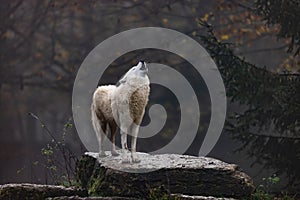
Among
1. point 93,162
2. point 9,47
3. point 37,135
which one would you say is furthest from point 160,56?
point 37,135

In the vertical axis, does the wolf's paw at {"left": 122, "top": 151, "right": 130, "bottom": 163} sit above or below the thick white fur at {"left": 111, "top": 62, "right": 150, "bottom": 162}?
below

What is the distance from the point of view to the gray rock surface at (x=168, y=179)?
802 centimetres

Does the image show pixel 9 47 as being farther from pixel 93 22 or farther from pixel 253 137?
pixel 253 137

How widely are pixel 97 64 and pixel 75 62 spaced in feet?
12.2

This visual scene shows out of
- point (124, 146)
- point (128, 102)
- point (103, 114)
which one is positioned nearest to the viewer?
point (128, 102)

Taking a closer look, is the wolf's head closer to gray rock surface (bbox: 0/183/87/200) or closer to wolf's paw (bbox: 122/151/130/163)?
wolf's paw (bbox: 122/151/130/163)

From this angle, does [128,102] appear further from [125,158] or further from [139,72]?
[125,158]

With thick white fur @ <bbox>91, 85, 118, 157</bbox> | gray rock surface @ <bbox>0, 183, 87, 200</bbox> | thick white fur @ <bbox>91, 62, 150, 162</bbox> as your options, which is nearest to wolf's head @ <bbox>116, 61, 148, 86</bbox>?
thick white fur @ <bbox>91, 62, 150, 162</bbox>

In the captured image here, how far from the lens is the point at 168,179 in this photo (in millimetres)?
8008

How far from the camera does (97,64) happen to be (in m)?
18.2

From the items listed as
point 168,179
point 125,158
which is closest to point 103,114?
point 125,158

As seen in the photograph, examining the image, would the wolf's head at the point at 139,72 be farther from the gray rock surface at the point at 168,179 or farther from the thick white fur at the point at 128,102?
the gray rock surface at the point at 168,179

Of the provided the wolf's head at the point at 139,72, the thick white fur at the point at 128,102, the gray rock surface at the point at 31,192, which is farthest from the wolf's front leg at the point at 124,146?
the gray rock surface at the point at 31,192

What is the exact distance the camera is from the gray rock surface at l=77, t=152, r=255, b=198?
26.3 feet
